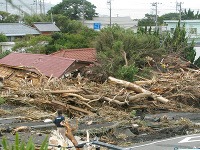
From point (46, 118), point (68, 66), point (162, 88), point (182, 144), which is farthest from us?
point (68, 66)

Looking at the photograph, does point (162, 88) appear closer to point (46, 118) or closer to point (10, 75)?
point (46, 118)

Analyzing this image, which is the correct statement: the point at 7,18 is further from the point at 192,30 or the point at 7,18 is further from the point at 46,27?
the point at 192,30

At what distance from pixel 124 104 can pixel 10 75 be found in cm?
872

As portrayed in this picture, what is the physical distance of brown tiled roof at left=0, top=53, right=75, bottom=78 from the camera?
21.4 metres

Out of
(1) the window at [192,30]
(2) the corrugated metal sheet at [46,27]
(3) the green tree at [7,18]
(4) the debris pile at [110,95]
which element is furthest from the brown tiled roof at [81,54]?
(3) the green tree at [7,18]

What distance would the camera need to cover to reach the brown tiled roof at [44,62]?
70.1ft

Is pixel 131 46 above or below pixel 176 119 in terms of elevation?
above

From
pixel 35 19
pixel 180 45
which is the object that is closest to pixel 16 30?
pixel 35 19

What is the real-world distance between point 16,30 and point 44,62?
26632 millimetres

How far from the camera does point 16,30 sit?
48688mm

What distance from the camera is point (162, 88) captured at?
17.8 m

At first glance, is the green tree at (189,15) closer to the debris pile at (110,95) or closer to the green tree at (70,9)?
the green tree at (70,9)

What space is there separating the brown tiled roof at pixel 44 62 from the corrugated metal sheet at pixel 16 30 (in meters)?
21.7

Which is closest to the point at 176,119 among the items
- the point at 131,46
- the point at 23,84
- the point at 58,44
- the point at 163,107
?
the point at 163,107
